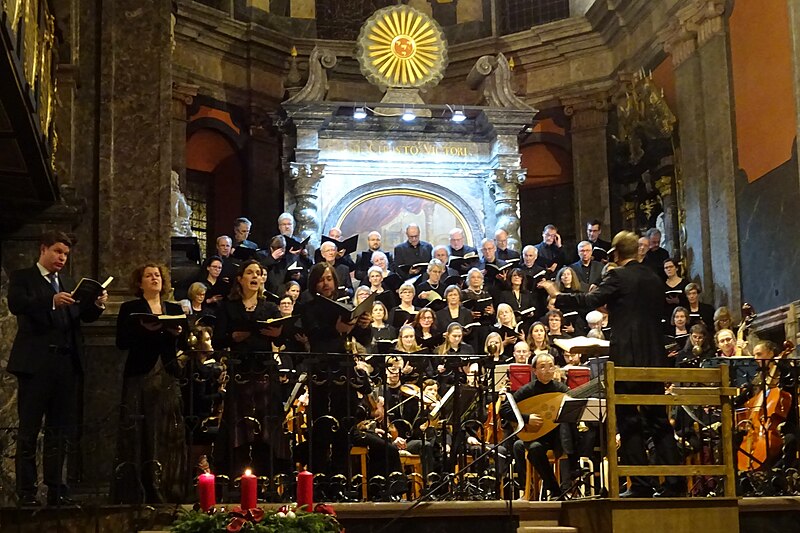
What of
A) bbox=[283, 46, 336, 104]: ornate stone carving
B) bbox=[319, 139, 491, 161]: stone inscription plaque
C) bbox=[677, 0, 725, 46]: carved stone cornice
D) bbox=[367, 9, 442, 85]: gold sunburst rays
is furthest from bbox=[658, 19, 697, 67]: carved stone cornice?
bbox=[283, 46, 336, 104]: ornate stone carving

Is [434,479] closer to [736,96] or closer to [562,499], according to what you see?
[562,499]

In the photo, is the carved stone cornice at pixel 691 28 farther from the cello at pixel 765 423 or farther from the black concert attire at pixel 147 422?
the black concert attire at pixel 147 422

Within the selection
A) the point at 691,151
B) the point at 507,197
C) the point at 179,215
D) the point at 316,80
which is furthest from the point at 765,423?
the point at 316,80

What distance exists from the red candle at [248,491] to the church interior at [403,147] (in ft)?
5.63

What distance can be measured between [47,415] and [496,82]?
37.3 feet

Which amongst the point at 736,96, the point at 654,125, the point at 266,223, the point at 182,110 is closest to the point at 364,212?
the point at 266,223

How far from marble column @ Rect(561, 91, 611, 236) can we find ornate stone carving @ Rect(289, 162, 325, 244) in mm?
4348

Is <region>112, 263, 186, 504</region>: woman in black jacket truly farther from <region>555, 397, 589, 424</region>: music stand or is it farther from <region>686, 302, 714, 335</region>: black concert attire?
<region>686, 302, 714, 335</region>: black concert attire

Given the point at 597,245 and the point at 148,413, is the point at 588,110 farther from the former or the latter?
the point at 148,413

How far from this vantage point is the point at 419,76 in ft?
57.4

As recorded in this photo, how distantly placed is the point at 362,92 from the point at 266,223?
3185mm

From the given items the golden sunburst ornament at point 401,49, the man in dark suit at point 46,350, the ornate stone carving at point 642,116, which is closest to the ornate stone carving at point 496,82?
the golden sunburst ornament at point 401,49

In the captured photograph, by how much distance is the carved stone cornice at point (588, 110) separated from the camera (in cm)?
1844

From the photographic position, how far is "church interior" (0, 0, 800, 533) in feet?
24.2
